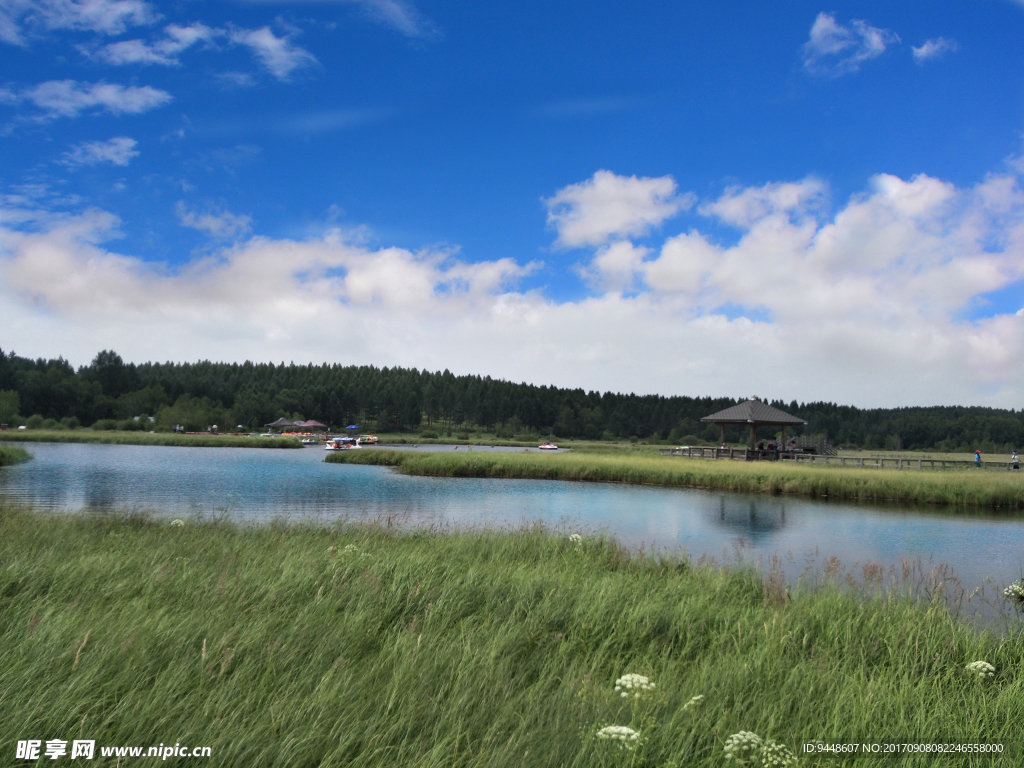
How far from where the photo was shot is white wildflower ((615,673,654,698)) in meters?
3.92

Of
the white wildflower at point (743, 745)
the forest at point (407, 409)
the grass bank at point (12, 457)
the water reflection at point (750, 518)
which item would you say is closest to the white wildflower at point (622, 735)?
the white wildflower at point (743, 745)

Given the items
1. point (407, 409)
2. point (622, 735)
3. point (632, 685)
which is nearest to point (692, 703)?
point (632, 685)

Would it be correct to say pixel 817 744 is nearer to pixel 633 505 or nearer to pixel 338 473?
pixel 633 505

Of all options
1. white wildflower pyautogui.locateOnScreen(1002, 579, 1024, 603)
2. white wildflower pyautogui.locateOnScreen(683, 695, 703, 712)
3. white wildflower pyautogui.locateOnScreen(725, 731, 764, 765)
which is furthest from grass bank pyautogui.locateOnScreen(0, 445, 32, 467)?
white wildflower pyautogui.locateOnScreen(1002, 579, 1024, 603)

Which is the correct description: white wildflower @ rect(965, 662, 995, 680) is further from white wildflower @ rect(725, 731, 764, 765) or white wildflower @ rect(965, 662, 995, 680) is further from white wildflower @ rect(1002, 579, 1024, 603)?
white wildflower @ rect(1002, 579, 1024, 603)

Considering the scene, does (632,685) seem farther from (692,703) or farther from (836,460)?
(836,460)

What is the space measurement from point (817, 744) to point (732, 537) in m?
14.4

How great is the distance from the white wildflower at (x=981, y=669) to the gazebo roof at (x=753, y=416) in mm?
37992

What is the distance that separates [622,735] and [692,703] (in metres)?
0.94

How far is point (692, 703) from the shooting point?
3.87 meters

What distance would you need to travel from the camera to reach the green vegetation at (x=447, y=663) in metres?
3.30

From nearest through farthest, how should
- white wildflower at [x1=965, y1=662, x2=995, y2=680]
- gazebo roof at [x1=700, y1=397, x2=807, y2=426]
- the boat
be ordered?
1. white wildflower at [x1=965, y1=662, x2=995, y2=680]
2. gazebo roof at [x1=700, y1=397, x2=807, y2=426]
3. the boat

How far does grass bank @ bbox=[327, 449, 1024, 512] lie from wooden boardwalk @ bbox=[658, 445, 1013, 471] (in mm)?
4511

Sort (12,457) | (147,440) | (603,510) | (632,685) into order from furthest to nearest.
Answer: (147,440) < (12,457) < (603,510) < (632,685)
